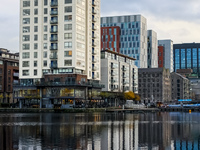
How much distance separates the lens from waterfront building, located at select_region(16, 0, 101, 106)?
16912 centimetres

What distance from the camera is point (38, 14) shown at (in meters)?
174

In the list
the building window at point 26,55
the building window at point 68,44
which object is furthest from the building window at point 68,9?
the building window at point 26,55

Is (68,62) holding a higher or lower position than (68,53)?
lower

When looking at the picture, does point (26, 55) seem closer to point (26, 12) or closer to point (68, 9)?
point (26, 12)

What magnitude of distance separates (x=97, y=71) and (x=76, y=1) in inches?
1392

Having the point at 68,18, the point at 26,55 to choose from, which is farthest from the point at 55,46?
the point at 26,55

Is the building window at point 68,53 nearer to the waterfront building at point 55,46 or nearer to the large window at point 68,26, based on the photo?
the waterfront building at point 55,46

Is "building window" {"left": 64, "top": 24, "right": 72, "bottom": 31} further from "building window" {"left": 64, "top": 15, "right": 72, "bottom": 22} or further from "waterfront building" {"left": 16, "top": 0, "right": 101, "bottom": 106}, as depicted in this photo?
"building window" {"left": 64, "top": 15, "right": 72, "bottom": 22}

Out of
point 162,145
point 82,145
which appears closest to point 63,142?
point 82,145

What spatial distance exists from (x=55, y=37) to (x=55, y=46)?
3646 millimetres

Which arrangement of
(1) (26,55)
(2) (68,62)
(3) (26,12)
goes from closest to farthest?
(2) (68,62) → (3) (26,12) → (1) (26,55)

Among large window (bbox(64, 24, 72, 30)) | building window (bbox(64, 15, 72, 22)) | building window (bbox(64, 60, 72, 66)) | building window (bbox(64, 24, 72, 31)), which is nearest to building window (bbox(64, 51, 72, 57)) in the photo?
building window (bbox(64, 60, 72, 66))

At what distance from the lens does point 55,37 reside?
172250 millimetres

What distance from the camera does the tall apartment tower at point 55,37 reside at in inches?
6668
